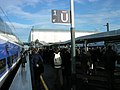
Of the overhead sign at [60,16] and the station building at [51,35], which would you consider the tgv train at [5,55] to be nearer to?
the overhead sign at [60,16]

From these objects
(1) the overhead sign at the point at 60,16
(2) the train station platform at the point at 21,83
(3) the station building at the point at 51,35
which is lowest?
(2) the train station platform at the point at 21,83

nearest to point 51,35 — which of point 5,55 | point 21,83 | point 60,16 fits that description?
point 21,83

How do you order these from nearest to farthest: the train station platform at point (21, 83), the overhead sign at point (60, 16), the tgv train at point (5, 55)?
the overhead sign at point (60, 16), the tgv train at point (5, 55), the train station platform at point (21, 83)

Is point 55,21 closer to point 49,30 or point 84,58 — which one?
point 84,58

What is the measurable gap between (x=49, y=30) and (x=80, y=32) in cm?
1531

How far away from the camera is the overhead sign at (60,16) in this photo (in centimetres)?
875

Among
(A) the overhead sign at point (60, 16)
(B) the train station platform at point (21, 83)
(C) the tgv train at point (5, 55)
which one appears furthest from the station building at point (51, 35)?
(A) the overhead sign at point (60, 16)

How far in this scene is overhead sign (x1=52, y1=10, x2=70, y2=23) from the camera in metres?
8.75

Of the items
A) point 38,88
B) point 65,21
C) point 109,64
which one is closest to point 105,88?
point 109,64

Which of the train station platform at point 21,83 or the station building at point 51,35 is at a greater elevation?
the station building at point 51,35

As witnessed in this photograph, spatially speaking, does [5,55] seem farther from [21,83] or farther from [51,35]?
[51,35]

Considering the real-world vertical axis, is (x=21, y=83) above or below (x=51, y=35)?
below

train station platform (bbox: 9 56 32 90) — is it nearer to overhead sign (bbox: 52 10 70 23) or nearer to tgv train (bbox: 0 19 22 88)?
tgv train (bbox: 0 19 22 88)

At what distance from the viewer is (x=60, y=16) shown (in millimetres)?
8938
